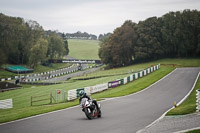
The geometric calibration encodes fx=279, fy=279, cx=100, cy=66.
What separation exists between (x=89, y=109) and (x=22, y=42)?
9666 cm

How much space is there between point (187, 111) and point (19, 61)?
9933 cm

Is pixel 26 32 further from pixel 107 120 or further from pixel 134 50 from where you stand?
pixel 107 120

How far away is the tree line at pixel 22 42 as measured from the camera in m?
99.6

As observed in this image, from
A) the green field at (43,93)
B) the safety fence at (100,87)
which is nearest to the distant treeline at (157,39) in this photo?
the green field at (43,93)

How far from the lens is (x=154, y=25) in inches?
3674

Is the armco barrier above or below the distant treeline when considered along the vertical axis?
below

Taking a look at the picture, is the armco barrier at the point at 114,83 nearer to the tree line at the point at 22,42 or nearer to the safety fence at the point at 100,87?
the safety fence at the point at 100,87

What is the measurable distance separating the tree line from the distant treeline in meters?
23.4

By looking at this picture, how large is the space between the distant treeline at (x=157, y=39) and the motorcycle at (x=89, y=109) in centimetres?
7344

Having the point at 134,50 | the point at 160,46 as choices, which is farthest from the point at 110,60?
the point at 160,46

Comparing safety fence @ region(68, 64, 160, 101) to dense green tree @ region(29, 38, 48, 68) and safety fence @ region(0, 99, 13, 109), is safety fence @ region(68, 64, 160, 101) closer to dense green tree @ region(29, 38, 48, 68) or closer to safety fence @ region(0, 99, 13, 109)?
safety fence @ region(0, 99, 13, 109)

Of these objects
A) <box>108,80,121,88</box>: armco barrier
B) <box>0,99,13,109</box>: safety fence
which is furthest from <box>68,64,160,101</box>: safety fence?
<box>0,99,13,109</box>: safety fence

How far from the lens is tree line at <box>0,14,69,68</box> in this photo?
99562 millimetres

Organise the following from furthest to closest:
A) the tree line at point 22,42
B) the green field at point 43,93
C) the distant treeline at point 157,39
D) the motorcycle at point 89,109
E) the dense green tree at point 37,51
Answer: the tree line at point 22,42 → the dense green tree at point 37,51 → the distant treeline at point 157,39 → the green field at point 43,93 → the motorcycle at point 89,109
